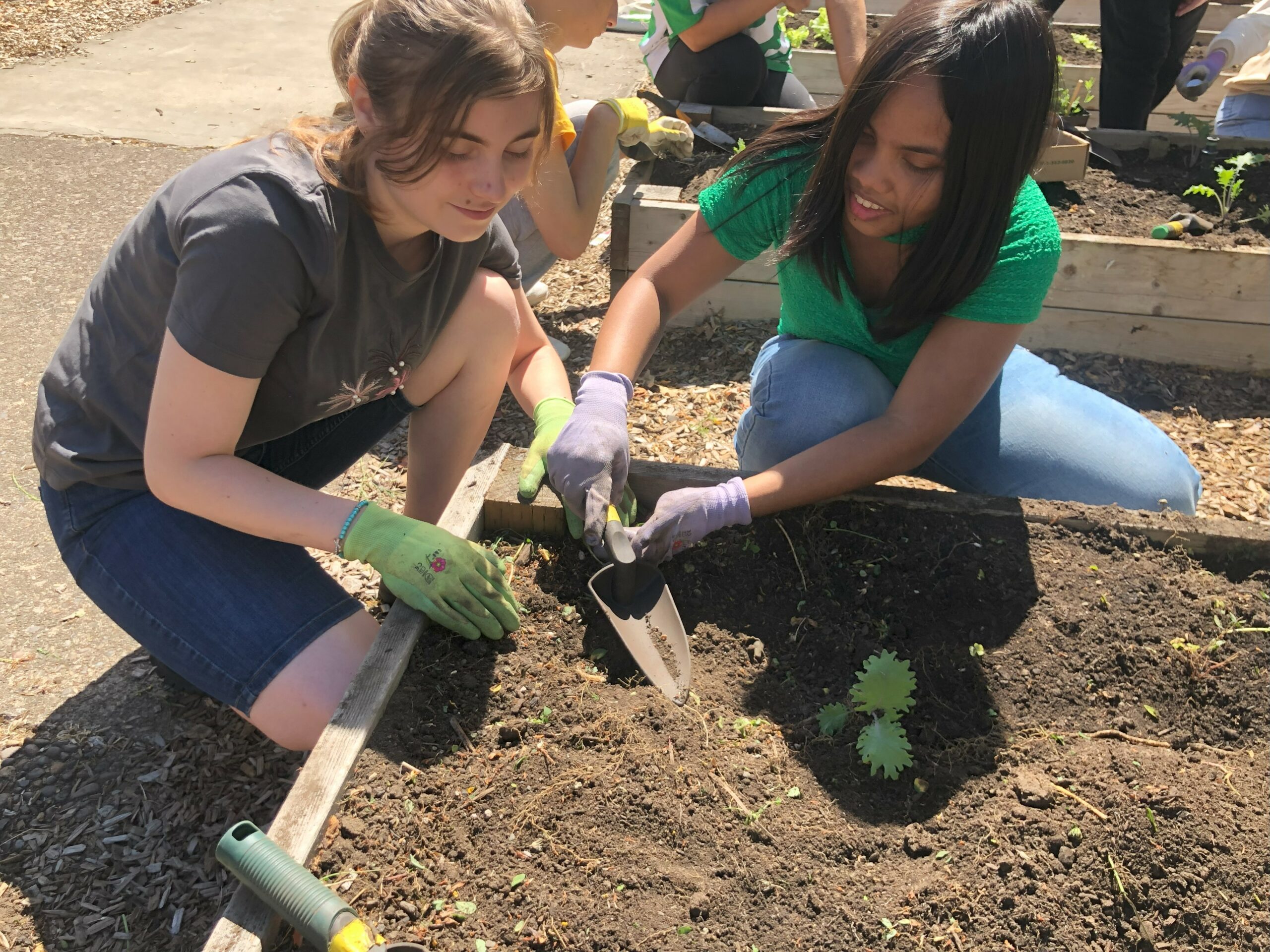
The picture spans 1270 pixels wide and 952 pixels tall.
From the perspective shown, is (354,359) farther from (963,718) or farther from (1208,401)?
(1208,401)

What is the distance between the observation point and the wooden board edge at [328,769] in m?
1.25

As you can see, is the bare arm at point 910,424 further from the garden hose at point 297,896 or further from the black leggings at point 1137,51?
the black leggings at point 1137,51

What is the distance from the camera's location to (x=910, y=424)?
6.54ft

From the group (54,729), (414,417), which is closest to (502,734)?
(414,417)

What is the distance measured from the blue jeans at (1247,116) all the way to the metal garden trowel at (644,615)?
411 centimetres

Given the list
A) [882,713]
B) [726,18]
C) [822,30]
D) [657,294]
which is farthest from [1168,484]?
[822,30]

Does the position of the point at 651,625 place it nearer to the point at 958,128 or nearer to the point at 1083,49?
the point at 958,128

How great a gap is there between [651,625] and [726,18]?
318 cm

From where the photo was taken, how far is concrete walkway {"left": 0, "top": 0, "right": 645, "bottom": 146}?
5.02 meters

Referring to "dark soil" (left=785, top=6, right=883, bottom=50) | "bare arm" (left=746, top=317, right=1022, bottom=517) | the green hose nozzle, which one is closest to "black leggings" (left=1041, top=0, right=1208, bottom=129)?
"dark soil" (left=785, top=6, right=883, bottom=50)

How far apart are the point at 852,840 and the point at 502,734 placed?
1.97 feet

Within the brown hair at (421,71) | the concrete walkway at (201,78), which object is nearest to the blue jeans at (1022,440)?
the brown hair at (421,71)

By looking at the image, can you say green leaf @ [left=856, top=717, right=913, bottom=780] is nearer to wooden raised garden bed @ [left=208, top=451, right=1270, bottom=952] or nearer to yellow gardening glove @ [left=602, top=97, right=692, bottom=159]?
wooden raised garden bed @ [left=208, top=451, right=1270, bottom=952]

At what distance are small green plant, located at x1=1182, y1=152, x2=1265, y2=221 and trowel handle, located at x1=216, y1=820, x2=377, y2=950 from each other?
366 cm
